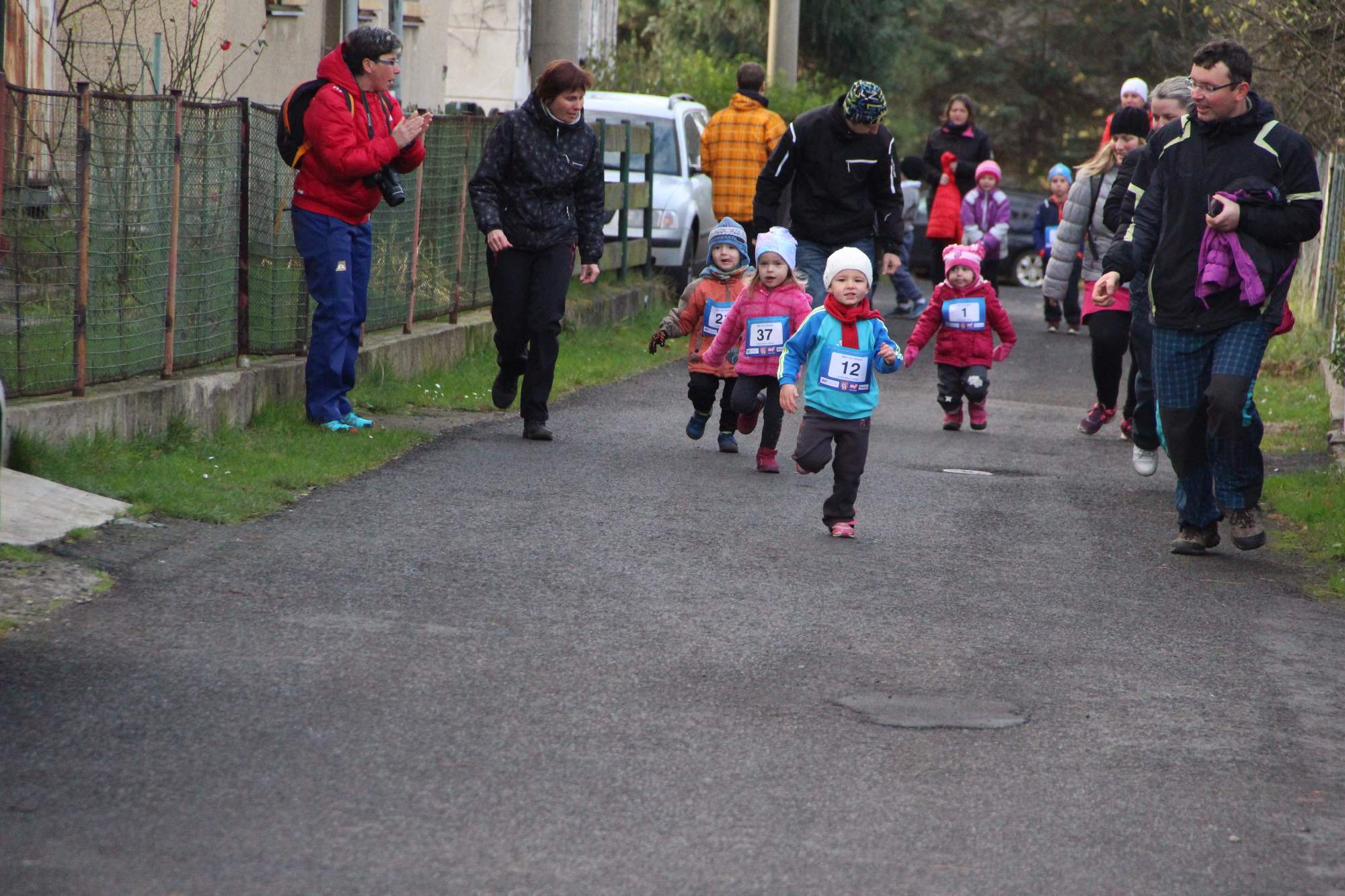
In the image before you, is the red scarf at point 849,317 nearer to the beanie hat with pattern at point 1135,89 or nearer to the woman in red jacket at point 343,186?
the woman in red jacket at point 343,186

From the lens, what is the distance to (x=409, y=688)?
5199 mm

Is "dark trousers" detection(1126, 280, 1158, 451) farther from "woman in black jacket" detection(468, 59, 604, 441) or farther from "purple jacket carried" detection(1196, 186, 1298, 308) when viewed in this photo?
"woman in black jacket" detection(468, 59, 604, 441)

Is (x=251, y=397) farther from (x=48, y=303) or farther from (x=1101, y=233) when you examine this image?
(x=1101, y=233)

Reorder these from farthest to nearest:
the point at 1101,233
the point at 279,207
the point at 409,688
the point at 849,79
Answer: the point at 849,79
the point at 1101,233
the point at 279,207
the point at 409,688

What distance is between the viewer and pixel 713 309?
9.93 m

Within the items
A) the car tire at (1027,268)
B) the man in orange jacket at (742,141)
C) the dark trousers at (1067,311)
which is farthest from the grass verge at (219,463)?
the car tire at (1027,268)

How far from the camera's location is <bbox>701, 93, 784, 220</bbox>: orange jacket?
54.1 ft

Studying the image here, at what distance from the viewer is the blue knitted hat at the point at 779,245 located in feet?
30.7

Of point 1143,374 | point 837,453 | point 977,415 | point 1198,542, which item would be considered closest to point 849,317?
point 837,453

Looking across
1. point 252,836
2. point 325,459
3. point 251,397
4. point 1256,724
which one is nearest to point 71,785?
point 252,836

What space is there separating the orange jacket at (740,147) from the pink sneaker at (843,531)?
892 centimetres

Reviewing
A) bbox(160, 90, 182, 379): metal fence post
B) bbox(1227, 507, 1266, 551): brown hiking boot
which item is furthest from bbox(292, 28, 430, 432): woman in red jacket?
bbox(1227, 507, 1266, 551): brown hiking boot

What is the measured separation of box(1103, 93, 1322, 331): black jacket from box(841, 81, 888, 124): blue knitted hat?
343cm

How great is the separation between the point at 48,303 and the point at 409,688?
11.7 ft
